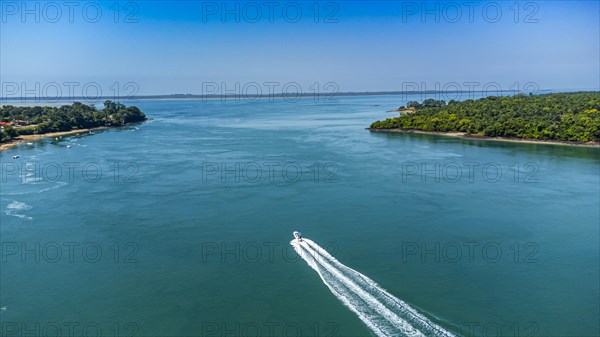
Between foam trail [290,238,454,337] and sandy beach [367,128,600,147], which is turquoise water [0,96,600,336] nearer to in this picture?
foam trail [290,238,454,337]

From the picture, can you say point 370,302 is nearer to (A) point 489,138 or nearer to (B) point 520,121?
(A) point 489,138

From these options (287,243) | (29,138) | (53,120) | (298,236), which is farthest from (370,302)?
Answer: (53,120)

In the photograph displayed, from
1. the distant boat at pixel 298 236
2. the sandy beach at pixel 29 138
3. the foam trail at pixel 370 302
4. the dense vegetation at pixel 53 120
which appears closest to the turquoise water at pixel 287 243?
the foam trail at pixel 370 302

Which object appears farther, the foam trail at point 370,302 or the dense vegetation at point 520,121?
the dense vegetation at point 520,121

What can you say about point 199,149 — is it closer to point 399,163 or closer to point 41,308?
point 399,163

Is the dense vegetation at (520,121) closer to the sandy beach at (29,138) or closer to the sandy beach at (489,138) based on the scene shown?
the sandy beach at (489,138)

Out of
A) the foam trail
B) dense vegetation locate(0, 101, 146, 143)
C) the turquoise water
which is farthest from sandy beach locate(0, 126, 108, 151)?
the foam trail
